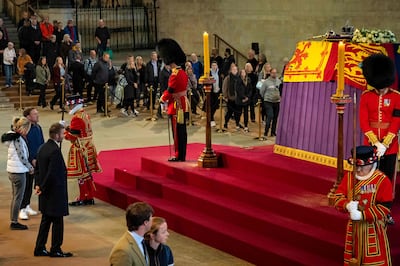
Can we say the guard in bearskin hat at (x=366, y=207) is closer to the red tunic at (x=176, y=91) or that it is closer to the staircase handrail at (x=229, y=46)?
the red tunic at (x=176, y=91)

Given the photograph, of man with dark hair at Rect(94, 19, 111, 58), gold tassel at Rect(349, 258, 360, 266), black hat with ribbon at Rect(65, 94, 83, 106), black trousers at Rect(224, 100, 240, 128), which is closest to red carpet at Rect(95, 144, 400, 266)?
gold tassel at Rect(349, 258, 360, 266)

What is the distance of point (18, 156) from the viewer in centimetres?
1176

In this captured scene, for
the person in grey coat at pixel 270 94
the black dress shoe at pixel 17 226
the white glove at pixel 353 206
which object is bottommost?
the black dress shoe at pixel 17 226

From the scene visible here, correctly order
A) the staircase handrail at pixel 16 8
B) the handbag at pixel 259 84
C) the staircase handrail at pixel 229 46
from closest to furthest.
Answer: the handbag at pixel 259 84
the staircase handrail at pixel 229 46
the staircase handrail at pixel 16 8

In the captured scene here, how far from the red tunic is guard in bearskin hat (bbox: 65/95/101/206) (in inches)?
49.3

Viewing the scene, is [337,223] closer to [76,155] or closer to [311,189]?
[311,189]

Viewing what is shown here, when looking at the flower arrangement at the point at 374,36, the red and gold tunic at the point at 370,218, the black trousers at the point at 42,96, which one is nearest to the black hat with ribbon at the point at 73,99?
the flower arrangement at the point at 374,36

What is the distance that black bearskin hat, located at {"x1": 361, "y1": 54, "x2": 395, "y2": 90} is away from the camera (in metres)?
9.91

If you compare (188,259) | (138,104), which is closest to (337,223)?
(188,259)

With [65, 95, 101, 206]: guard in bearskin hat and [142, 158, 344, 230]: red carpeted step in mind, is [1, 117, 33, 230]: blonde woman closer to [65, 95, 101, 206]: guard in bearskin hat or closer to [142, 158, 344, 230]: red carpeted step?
[65, 95, 101, 206]: guard in bearskin hat

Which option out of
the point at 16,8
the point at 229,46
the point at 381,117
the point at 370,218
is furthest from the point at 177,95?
the point at 16,8

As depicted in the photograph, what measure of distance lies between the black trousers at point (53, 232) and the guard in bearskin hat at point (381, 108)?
3.81 metres

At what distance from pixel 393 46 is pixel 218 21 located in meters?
15.6

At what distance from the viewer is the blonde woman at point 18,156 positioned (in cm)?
1177
